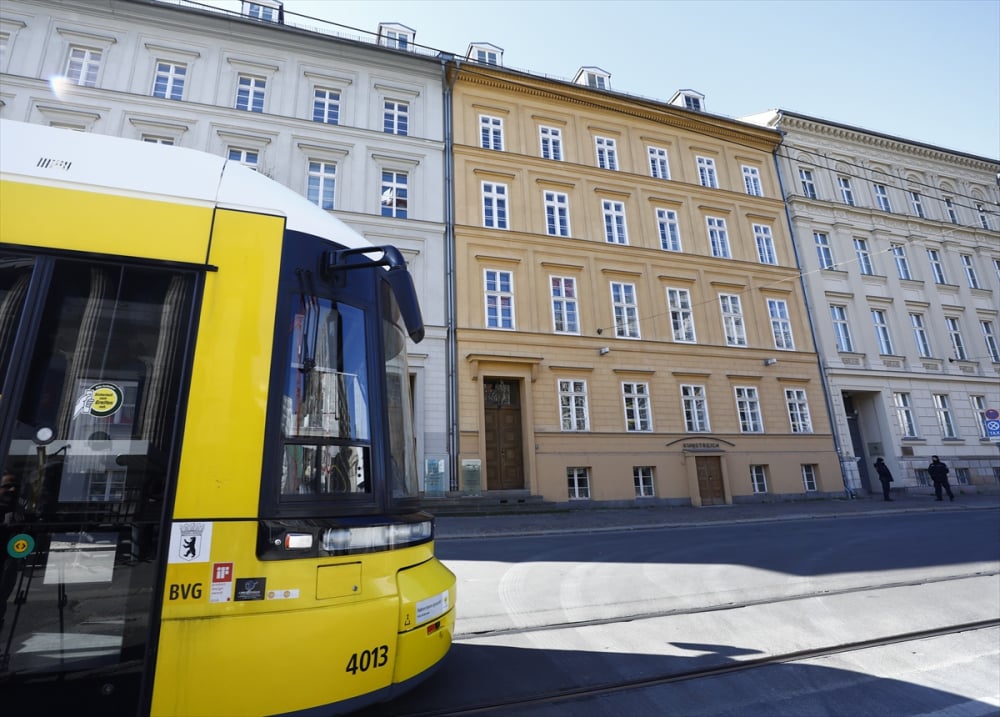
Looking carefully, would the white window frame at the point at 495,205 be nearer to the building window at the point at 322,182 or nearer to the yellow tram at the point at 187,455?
the building window at the point at 322,182

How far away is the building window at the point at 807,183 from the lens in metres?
25.0

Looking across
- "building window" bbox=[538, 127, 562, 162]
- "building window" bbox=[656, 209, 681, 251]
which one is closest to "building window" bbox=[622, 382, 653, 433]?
"building window" bbox=[656, 209, 681, 251]

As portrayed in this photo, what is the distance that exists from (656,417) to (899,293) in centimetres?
1645

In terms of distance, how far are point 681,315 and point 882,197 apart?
16.6m

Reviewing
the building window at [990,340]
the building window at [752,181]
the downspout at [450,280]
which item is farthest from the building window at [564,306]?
the building window at [990,340]

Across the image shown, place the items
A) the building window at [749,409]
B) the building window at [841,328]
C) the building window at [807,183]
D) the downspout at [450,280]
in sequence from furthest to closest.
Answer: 1. the building window at [807,183]
2. the building window at [841,328]
3. the building window at [749,409]
4. the downspout at [450,280]

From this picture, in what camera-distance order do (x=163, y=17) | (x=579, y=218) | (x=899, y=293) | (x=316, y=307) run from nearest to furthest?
(x=316, y=307), (x=163, y=17), (x=579, y=218), (x=899, y=293)

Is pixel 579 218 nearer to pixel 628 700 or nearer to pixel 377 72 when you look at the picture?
pixel 377 72

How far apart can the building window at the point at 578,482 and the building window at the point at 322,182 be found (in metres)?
13.1

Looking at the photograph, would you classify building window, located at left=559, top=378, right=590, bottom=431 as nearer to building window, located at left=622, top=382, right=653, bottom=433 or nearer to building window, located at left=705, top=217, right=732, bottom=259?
building window, located at left=622, top=382, right=653, bottom=433

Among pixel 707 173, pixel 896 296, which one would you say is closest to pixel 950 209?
pixel 896 296

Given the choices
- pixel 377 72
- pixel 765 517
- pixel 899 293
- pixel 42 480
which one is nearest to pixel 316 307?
pixel 42 480

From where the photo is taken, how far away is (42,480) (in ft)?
7.36

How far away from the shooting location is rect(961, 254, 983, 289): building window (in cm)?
2688
